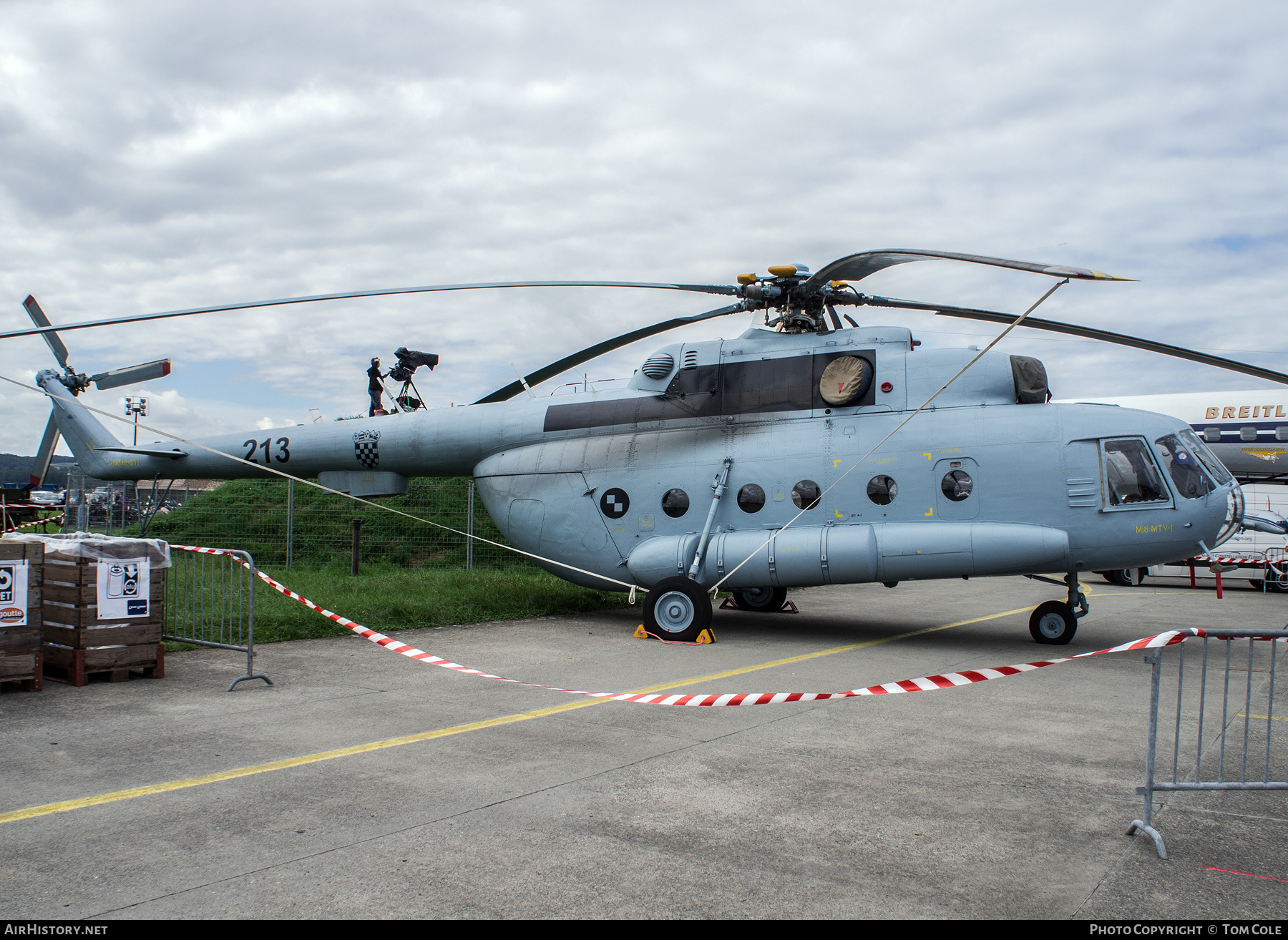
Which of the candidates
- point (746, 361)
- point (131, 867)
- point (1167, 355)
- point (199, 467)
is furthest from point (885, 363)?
point (199, 467)

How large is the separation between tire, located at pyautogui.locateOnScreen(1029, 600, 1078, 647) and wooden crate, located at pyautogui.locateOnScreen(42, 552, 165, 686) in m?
10.0

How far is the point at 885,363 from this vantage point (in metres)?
11.4

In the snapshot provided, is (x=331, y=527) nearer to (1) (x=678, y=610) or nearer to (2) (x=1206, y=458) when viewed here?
(1) (x=678, y=610)

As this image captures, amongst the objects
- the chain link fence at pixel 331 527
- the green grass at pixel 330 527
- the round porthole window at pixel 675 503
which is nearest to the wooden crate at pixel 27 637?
the round porthole window at pixel 675 503

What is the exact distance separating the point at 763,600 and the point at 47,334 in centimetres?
1177

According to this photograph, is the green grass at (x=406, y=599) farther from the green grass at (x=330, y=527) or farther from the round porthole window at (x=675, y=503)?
the round porthole window at (x=675, y=503)

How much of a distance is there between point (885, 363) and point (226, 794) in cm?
911

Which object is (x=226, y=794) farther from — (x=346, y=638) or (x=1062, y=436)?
(x=1062, y=436)

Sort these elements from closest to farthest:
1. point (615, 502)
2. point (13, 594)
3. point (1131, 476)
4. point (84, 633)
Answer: point (13, 594)
point (84, 633)
point (1131, 476)
point (615, 502)

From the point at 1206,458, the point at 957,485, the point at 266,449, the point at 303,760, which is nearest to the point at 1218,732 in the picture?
the point at 957,485

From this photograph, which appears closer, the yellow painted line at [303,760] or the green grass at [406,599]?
the yellow painted line at [303,760]

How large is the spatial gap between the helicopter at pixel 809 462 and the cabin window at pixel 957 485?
25mm

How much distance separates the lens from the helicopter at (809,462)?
10.4 metres

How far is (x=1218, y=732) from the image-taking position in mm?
6586
